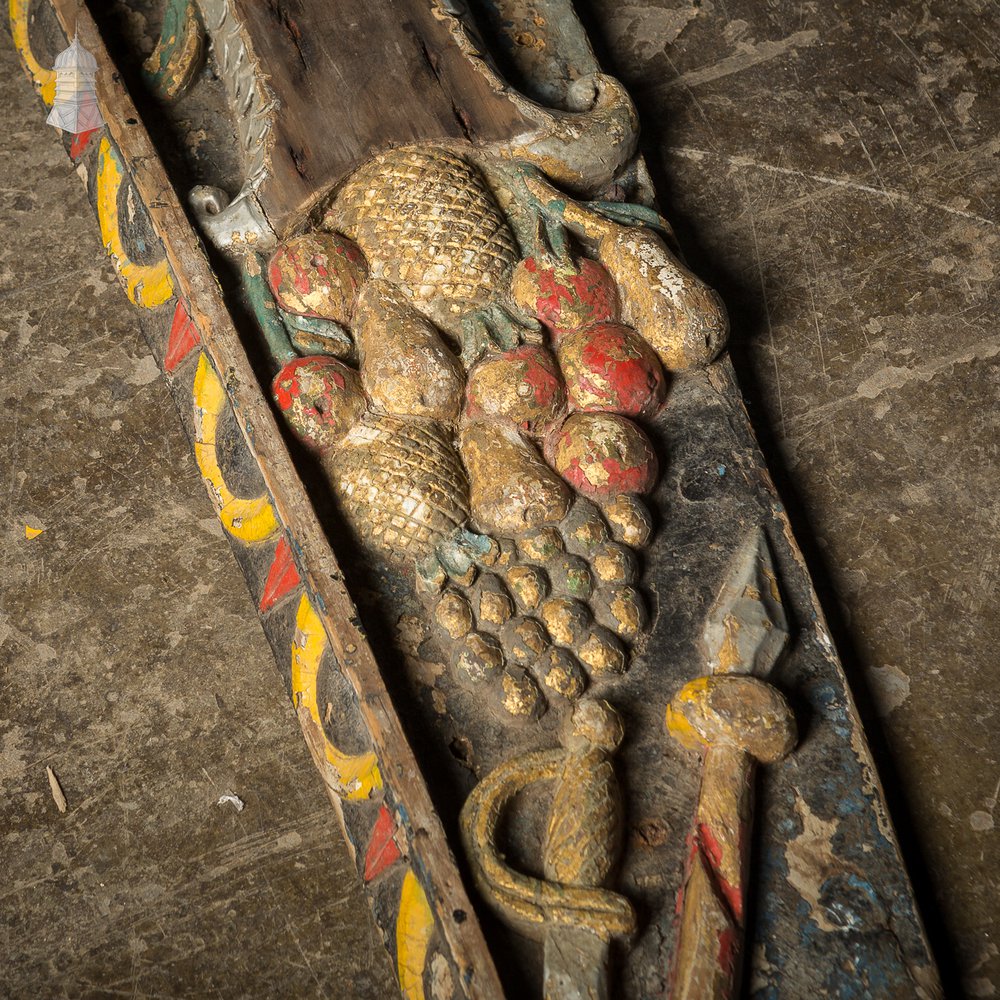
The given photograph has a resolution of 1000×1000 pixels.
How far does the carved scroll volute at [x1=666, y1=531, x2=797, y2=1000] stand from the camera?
1.62 m

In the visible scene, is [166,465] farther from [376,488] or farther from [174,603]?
[376,488]

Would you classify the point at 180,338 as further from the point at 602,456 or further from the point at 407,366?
the point at 602,456


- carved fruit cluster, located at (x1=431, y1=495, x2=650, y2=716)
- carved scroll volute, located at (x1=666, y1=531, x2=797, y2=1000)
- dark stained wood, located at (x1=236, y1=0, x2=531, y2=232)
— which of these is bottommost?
carved scroll volute, located at (x1=666, y1=531, x2=797, y2=1000)

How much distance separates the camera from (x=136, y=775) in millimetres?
2037

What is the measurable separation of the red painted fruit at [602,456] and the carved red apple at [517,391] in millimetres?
42

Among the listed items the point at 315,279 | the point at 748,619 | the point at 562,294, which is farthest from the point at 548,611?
the point at 315,279

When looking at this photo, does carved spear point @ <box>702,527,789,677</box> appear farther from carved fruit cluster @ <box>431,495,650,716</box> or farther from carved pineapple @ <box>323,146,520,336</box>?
carved pineapple @ <box>323,146,520,336</box>

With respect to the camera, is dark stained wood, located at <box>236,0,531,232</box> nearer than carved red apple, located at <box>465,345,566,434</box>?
No

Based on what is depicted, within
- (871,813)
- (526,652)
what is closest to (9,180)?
(526,652)

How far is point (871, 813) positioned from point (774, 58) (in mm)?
1709

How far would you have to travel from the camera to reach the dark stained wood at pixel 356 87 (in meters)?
2.19

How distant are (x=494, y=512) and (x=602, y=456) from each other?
0.19 metres

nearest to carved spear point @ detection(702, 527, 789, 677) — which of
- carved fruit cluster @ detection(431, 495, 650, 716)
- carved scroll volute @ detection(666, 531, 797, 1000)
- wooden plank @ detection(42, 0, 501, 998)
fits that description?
carved scroll volute @ detection(666, 531, 797, 1000)

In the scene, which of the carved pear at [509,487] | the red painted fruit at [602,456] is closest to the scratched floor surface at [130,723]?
the carved pear at [509,487]
